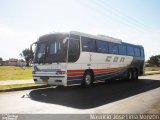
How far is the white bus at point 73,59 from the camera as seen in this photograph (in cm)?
1326

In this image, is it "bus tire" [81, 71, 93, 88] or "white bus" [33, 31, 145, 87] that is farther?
"bus tire" [81, 71, 93, 88]

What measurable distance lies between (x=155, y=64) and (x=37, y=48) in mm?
142928

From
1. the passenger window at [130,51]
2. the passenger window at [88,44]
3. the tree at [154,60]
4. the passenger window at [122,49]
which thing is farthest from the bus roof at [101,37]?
the tree at [154,60]

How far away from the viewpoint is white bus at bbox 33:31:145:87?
13.3 meters

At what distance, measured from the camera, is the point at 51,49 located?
13727mm

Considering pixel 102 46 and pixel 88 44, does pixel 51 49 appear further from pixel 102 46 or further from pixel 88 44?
pixel 102 46

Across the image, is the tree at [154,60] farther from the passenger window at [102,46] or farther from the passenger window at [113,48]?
the passenger window at [102,46]

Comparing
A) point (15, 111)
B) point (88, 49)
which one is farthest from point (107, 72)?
point (15, 111)

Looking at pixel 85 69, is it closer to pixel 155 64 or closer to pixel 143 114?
pixel 143 114

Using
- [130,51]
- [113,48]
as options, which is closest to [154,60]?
[130,51]

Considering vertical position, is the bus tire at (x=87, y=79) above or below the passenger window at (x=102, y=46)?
below

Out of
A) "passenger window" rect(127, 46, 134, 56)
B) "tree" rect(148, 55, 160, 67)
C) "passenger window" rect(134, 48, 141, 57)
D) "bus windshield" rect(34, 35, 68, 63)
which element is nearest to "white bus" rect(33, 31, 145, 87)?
"bus windshield" rect(34, 35, 68, 63)

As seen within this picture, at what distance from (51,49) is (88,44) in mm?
2905

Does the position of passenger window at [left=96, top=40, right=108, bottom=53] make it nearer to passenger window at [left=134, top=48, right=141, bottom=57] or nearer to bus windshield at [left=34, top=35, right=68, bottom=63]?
bus windshield at [left=34, top=35, right=68, bottom=63]
